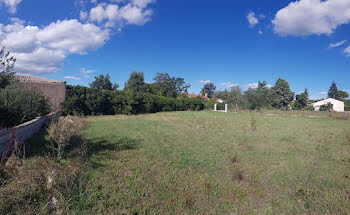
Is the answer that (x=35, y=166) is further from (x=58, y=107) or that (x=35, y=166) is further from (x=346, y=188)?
(x=58, y=107)

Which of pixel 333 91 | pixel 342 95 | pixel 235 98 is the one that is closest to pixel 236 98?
pixel 235 98

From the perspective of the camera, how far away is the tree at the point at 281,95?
165 ft

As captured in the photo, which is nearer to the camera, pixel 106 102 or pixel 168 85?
pixel 106 102

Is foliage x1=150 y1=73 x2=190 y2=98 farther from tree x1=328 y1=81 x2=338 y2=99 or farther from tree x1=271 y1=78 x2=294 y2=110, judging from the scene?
tree x1=328 y1=81 x2=338 y2=99

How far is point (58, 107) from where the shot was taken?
1340 cm

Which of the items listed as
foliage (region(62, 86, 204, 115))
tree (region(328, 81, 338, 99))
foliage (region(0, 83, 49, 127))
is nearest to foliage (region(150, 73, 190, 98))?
foliage (region(62, 86, 204, 115))

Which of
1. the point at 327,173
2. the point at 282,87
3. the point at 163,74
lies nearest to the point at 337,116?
the point at 327,173

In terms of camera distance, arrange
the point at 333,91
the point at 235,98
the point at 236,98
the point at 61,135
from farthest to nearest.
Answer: the point at 333,91
the point at 235,98
the point at 236,98
the point at 61,135

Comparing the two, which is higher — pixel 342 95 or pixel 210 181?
pixel 342 95

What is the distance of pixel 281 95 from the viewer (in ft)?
167

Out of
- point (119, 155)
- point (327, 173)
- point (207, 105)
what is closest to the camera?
point (327, 173)

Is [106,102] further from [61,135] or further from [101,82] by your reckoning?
[101,82]

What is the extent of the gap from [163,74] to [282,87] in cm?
3336

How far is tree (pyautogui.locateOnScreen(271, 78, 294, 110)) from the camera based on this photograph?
50.2 metres
